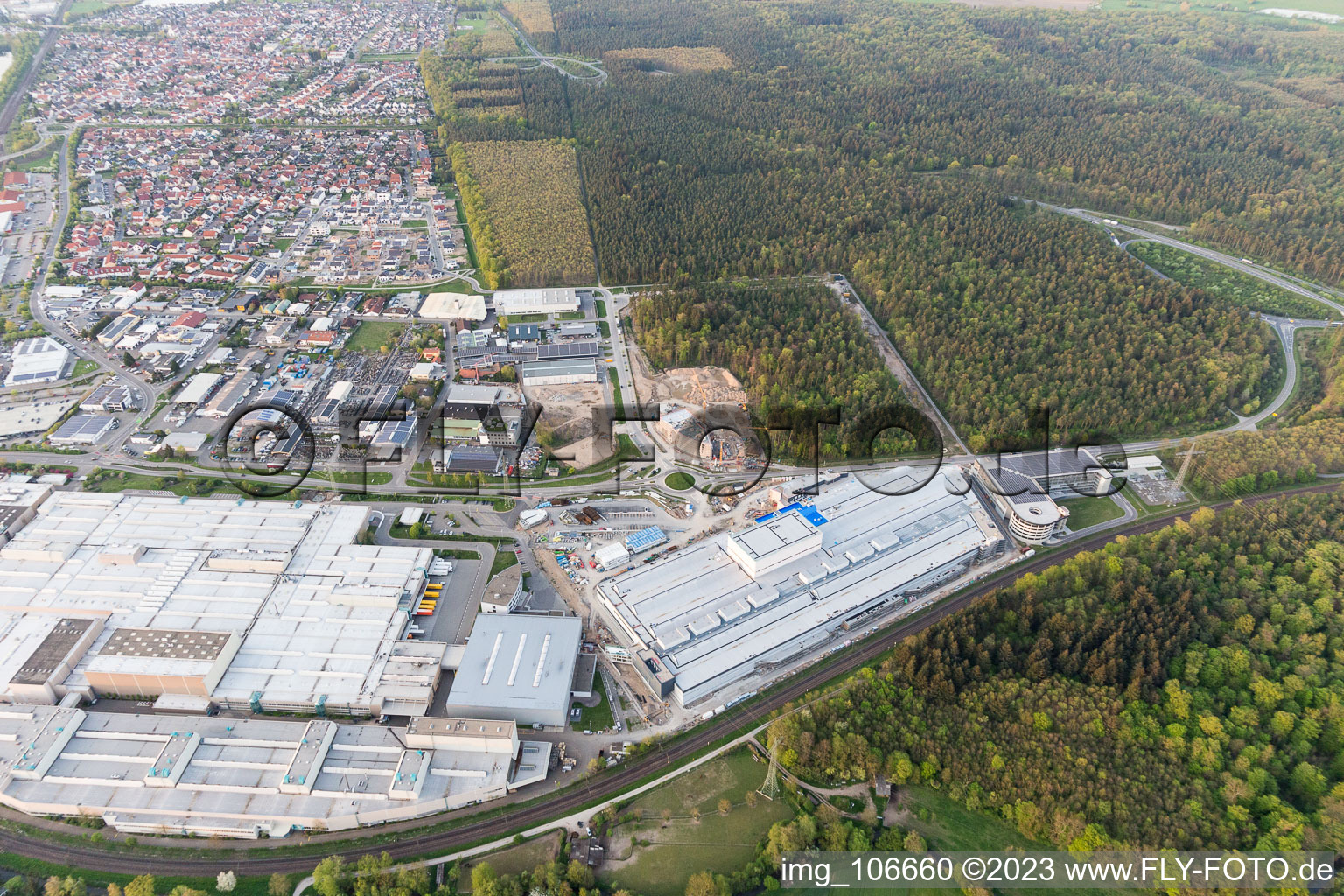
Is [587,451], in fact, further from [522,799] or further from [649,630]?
[522,799]

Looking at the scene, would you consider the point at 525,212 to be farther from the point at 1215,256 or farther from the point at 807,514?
the point at 1215,256

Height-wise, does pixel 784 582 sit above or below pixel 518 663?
below

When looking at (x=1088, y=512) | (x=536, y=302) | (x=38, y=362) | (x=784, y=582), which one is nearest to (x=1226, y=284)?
(x=1088, y=512)

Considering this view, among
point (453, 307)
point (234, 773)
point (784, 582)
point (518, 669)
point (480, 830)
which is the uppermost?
point (453, 307)

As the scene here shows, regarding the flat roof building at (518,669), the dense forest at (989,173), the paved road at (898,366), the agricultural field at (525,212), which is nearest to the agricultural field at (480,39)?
the dense forest at (989,173)

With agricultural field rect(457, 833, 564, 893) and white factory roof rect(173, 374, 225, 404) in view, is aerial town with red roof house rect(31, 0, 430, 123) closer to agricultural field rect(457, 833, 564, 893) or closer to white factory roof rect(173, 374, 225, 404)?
white factory roof rect(173, 374, 225, 404)

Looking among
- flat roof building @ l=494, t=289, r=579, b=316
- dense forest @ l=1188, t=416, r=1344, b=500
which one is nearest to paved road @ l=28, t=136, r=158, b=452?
flat roof building @ l=494, t=289, r=579, b=316
